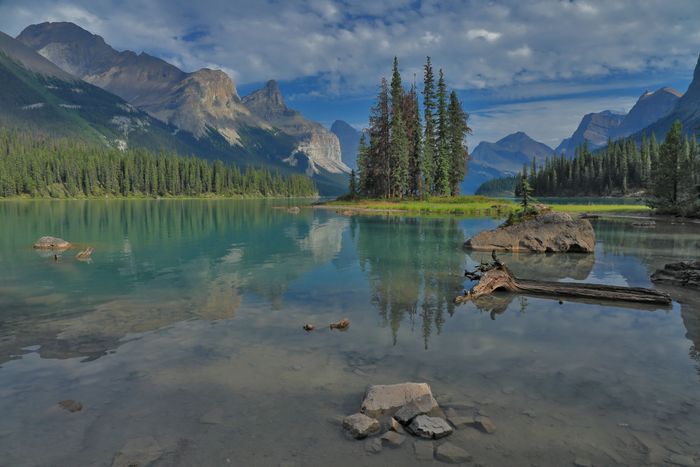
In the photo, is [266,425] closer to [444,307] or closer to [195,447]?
[195,447]

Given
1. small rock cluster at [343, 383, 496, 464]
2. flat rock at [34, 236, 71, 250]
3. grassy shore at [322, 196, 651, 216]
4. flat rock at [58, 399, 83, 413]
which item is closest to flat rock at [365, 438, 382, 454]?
small rock cluster at [343, 383, 496, 464]

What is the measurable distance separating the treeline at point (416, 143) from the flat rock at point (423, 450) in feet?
280

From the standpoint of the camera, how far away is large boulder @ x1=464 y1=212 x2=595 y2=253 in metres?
34.2

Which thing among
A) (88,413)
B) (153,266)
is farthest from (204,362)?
(153,266)

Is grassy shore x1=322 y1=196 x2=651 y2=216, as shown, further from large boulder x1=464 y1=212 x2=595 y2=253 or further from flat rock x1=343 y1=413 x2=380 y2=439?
flat rock x1=343 y1=413 x2=380 y2=439

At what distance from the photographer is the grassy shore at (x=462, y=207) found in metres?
76.2

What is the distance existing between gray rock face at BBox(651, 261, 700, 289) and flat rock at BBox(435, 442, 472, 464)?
20.5m

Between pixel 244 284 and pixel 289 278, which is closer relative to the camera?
pixel 244 284

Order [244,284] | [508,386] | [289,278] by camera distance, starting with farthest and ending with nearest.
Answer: [289,278] < [244,284] < [508,386]

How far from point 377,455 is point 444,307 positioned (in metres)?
11.0

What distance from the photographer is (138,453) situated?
783 centimetres

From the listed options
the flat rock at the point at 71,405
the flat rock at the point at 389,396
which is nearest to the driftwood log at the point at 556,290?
the flat rock at the point at 389,396

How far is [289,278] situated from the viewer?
24.5 m

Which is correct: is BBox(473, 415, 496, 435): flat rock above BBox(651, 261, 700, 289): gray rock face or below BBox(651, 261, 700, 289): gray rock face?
below
